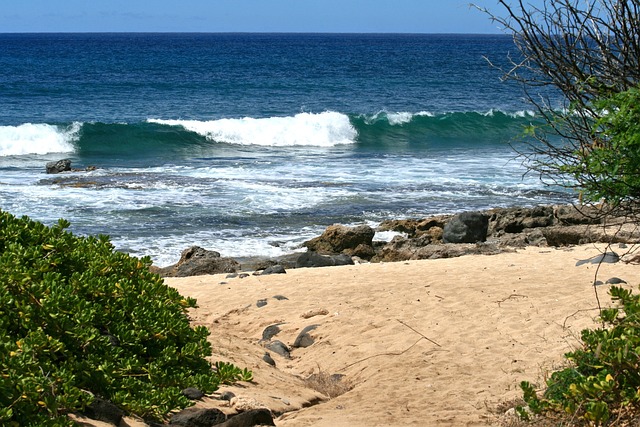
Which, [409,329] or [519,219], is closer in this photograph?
[409,329]

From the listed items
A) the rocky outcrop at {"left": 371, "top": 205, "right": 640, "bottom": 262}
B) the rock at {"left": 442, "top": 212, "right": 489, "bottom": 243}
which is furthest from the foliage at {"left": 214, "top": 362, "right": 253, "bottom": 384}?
the rock at {"left": 442, "top": 212, "right": 489, "bottom": 243}

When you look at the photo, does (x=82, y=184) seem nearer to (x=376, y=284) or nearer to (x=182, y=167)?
(x=182, y=167)

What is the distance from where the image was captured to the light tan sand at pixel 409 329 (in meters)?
6.46

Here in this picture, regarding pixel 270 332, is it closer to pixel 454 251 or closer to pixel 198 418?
pixel 198 418

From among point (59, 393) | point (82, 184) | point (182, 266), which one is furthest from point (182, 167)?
point (59, 393)

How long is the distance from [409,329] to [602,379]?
10.8 feet

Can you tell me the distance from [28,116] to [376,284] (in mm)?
28613

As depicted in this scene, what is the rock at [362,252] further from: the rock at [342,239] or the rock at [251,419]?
the rock at [251,419]

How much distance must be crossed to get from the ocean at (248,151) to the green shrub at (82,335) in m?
3.11

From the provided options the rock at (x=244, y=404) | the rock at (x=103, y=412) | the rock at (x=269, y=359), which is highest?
the rock at (x=103, y=412)

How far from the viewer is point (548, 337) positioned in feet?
25.7

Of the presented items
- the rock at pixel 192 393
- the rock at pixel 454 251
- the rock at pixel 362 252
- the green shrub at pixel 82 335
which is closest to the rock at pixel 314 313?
the green shrub at pixel 82 335

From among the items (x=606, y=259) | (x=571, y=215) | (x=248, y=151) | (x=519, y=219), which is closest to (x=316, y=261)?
(x=606, y=259)

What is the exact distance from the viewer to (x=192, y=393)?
18.4ft
